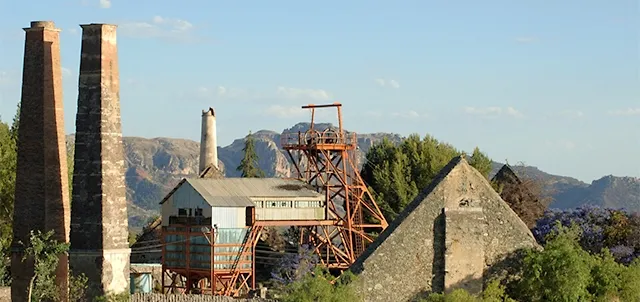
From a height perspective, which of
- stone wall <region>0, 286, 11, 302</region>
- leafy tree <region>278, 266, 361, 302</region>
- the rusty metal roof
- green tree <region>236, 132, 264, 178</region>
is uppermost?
green tree <region>236, 132, 264, 178</region>

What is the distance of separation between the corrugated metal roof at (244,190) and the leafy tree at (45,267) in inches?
609

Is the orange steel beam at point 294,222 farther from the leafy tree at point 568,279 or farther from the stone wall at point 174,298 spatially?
the leafy tree at point 568,279

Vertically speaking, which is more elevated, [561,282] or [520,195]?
[520,195]

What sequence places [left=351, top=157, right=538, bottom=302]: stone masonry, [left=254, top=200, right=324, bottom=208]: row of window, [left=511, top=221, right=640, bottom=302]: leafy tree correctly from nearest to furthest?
[left=351, top=157, right=538, bottom=302]: stone masonry, [left=511, top=221, right=640, bottom=302]: leafy tree, [left=254, top=200, right=324, bottom=208]: row of window

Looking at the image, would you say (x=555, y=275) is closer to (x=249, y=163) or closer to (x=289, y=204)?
(x=289, y=204)

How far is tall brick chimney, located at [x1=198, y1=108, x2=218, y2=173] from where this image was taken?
73.2 metres

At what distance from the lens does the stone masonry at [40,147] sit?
136 feet

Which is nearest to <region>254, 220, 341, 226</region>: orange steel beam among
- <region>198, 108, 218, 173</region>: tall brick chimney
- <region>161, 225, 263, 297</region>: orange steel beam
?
<region>161, 225, 263, 297</region>: orange steel beam

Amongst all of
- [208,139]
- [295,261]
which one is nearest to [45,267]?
[295,261]

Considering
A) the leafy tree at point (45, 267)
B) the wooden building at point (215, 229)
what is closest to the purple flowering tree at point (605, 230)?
the wooden building at point (215, 229)

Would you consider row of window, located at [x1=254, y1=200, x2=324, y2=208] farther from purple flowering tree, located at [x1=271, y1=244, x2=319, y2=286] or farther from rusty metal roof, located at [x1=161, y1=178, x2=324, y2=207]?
purple flowering tree, located at [x1=271, y1=244, x2=319, y2=286]

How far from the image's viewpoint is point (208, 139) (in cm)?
7344

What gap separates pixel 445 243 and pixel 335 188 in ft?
113

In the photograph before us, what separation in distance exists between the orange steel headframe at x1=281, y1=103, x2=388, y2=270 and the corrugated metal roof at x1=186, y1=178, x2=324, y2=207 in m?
1.29
